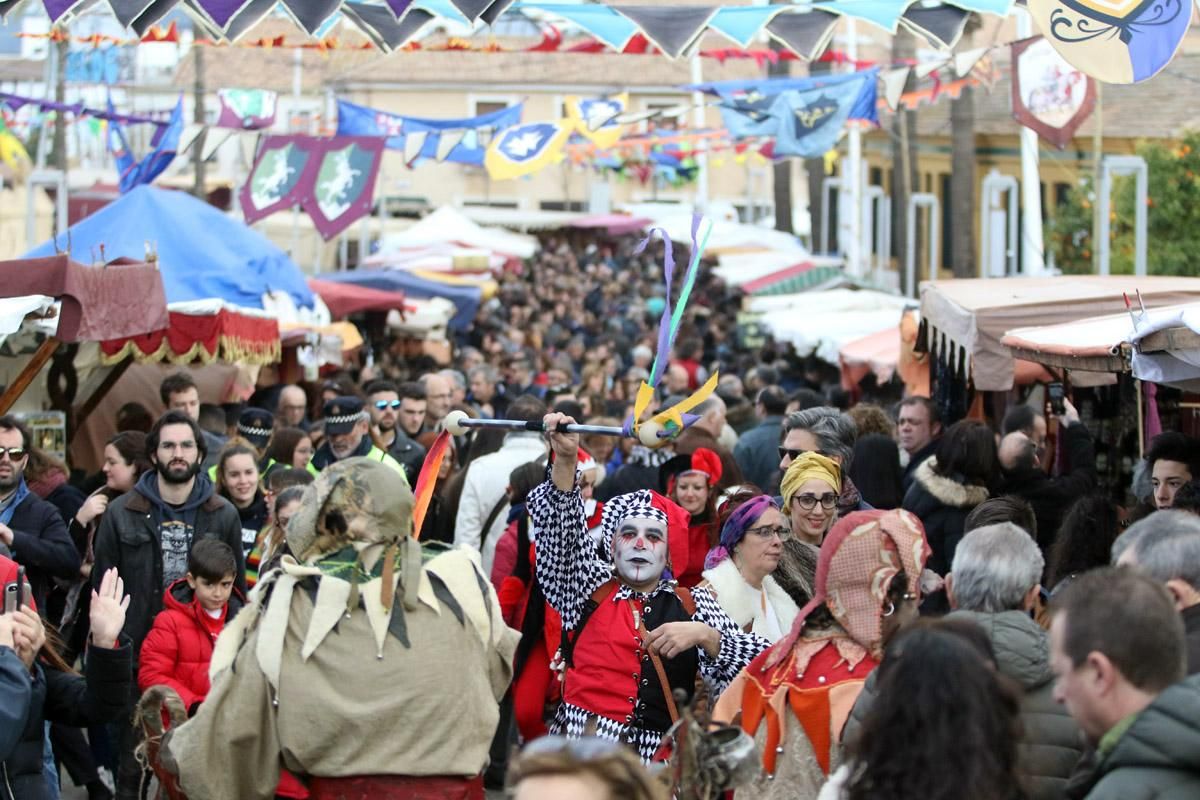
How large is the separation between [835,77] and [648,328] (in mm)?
16350

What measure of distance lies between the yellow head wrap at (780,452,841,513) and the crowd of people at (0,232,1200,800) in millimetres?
12

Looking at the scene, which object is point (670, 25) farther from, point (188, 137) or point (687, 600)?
point (188, 137)

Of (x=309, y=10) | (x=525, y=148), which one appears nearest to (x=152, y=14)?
(x=309, y=10)

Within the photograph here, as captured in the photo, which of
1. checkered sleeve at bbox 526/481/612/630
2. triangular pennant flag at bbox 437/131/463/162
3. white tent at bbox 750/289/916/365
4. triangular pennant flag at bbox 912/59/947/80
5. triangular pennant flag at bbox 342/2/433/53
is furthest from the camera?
triangular pennant flag at bbox 437/131/463/162

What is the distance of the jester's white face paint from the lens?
588 centimetres

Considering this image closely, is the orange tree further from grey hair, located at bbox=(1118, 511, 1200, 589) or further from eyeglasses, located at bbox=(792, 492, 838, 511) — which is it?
grey hair, located at bbox=(1118, 511, 1200, 589)

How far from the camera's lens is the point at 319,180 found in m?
18.4

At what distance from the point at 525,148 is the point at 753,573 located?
14744mm

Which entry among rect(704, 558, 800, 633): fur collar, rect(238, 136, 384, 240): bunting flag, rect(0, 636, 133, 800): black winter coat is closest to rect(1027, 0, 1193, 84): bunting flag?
rect(704, 558, 800, 633): fur collar

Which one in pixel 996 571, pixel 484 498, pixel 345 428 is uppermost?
pixel 996 571

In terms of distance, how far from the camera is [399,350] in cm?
2291

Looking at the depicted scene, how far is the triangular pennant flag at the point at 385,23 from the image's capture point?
1144 cm

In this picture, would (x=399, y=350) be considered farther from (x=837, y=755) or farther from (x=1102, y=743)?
(x=1102, y=743)

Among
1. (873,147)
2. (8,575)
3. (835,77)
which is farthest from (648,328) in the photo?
(8,575)
